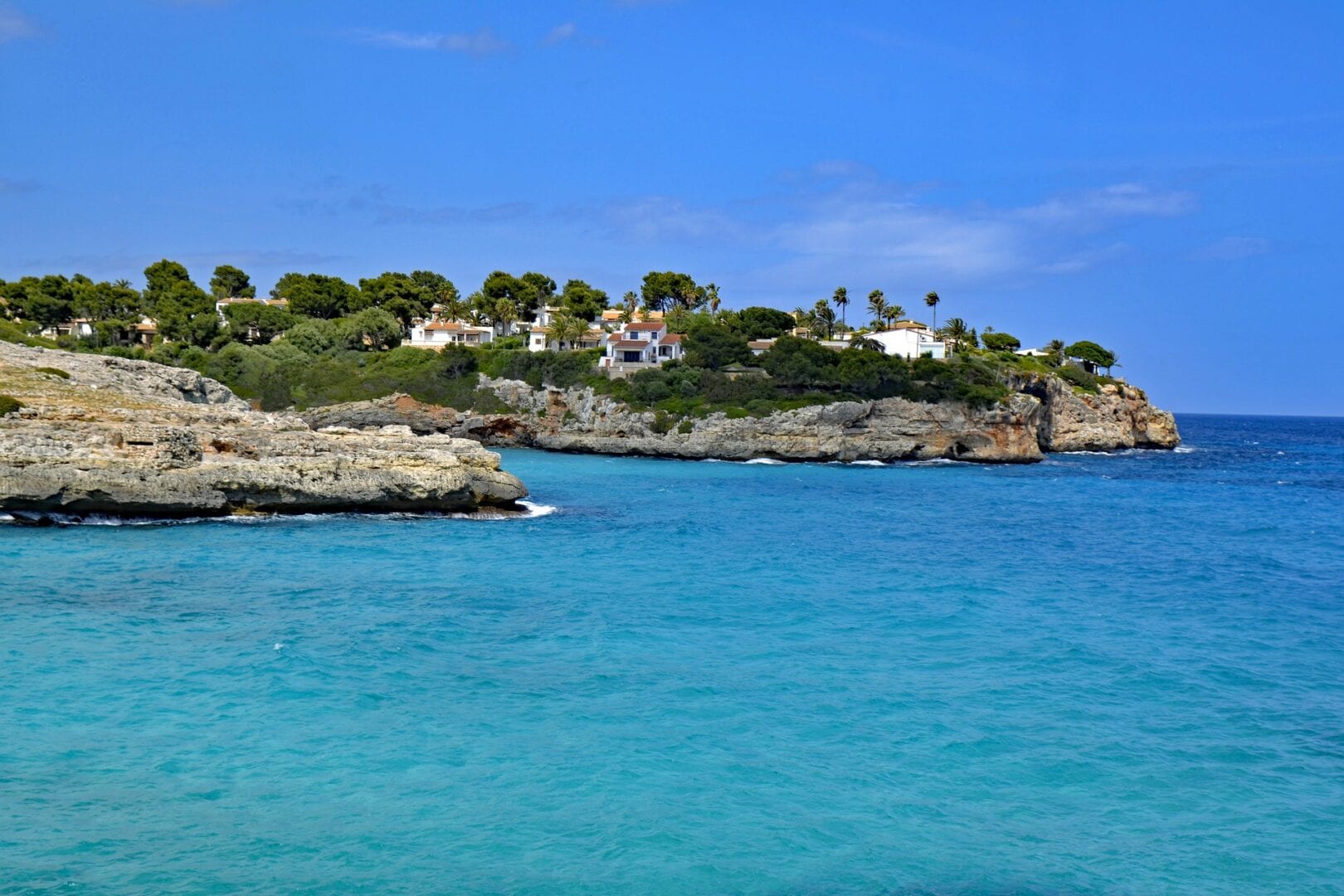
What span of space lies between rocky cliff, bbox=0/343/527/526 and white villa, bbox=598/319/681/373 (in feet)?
153

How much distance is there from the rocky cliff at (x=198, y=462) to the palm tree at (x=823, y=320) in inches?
2897

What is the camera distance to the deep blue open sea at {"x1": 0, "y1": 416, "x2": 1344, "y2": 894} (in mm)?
11336

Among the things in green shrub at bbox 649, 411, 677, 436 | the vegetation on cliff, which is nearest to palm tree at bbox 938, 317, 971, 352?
the vegetation on cliff

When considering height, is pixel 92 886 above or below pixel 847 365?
below

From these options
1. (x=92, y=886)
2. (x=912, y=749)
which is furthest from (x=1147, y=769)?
(x=92, y=886)

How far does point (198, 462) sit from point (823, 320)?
8502 cm

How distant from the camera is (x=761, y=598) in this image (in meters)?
24.9

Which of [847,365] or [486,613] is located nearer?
[486,613]

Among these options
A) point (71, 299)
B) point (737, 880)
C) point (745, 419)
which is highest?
point (71, 299)

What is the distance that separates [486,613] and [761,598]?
6915 millimetres

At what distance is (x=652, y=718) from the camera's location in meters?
15.7

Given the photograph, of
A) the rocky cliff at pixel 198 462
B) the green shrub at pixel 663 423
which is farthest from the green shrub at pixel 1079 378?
the rocky cliff at pixel 198 462

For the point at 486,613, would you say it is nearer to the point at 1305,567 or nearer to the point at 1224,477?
the point at 1305,567

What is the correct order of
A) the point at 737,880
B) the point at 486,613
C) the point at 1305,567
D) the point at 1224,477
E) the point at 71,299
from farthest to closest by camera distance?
the point at 71,299, the point at 1224,477, the point at 1305,567, the point at 486,613, the point at 737,880
